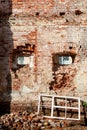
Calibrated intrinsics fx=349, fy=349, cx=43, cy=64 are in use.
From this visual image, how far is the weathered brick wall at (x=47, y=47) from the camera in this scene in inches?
384

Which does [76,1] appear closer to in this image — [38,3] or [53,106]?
[38,3]

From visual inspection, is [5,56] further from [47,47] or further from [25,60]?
[47,47]

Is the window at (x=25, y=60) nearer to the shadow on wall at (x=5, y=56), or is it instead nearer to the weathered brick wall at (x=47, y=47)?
the weathered brick wall at (x=47, y=47)

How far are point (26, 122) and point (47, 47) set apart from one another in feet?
7.47

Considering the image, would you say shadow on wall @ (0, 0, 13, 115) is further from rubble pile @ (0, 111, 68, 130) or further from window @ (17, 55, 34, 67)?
rubble pile @ (0, 111, 68, 130)

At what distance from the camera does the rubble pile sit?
28.0 ft

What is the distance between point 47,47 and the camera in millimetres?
9789

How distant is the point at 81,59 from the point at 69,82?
0.73 metres

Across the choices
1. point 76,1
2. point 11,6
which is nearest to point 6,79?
point 11,6

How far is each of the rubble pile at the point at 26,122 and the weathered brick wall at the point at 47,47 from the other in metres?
0.78

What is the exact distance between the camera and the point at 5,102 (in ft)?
32.1

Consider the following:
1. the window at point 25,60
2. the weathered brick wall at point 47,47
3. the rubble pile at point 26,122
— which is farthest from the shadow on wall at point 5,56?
the rubble pile at point 26,122

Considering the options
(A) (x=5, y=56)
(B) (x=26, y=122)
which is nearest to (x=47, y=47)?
(A) (x=5, y=56)

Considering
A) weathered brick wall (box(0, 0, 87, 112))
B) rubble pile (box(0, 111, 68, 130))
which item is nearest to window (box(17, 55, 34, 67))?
weathered brick wall (box(0, 0, 87, 112))
